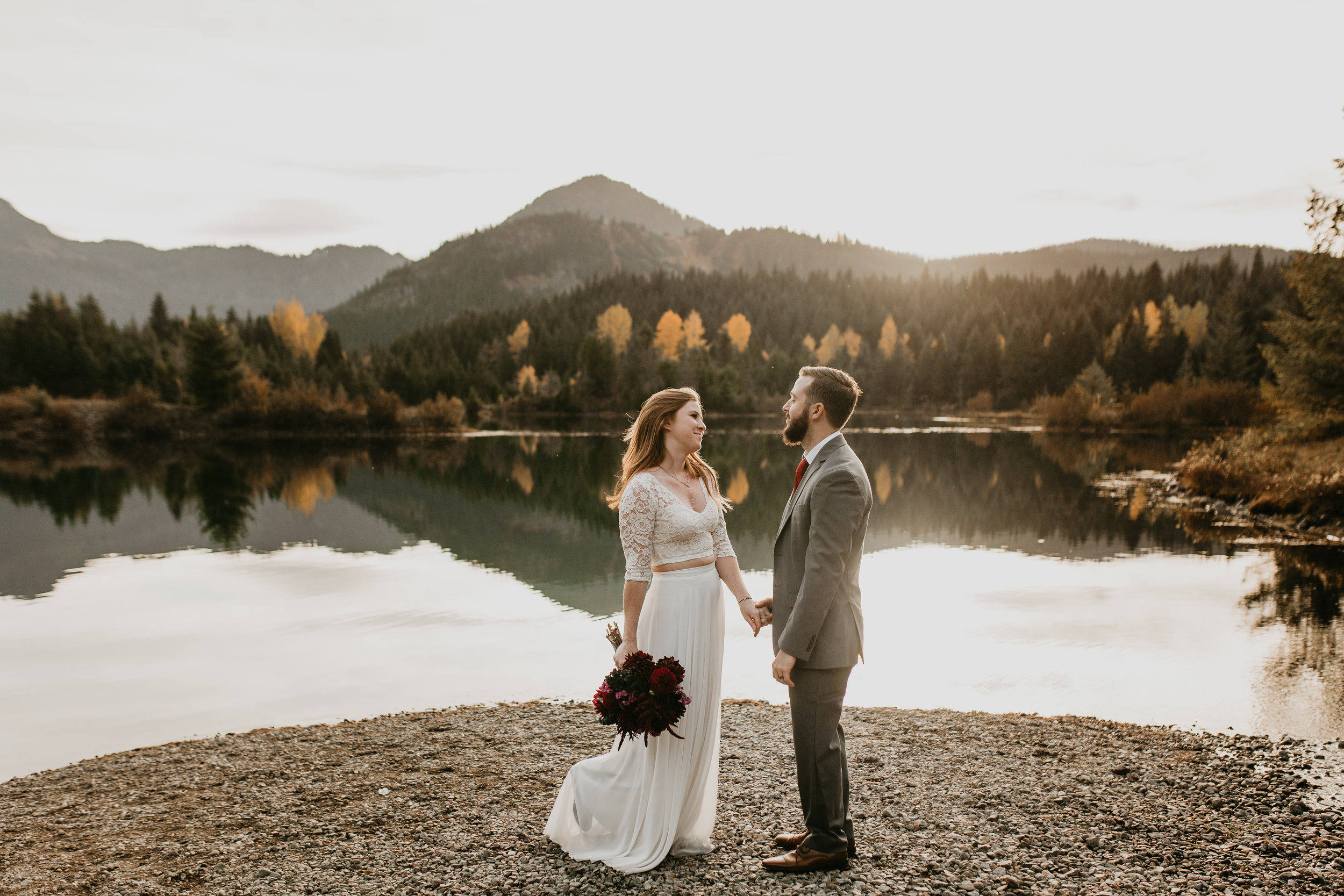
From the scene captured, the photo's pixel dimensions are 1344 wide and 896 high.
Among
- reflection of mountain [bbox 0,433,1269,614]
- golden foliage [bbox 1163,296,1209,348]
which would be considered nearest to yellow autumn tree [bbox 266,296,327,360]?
reflection of mountain [bbox 0,433,1269,614]

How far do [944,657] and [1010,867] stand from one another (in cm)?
619

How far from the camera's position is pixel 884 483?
100ft

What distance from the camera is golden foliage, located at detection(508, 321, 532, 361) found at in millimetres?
117250

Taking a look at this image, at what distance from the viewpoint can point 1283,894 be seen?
4.14 metres

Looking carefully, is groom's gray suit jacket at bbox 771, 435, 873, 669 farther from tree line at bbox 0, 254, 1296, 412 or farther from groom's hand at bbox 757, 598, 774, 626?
tree line at bbox 0, 254, 1296, 412

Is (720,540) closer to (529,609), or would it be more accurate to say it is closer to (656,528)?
(656,528)

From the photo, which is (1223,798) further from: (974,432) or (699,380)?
(699,380)

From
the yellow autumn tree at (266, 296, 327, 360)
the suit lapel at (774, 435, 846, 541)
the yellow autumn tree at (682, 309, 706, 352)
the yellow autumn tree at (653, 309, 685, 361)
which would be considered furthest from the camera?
the yellow autumn tree at (682, 309, 706, 352)

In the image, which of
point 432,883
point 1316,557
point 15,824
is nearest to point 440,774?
point 432,883

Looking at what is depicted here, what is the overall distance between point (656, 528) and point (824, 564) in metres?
0.95

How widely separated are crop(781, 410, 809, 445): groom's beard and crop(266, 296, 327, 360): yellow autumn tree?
10115 cm

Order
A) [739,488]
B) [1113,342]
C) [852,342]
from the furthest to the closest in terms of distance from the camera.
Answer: [852,342], [1113,342], [739,488]

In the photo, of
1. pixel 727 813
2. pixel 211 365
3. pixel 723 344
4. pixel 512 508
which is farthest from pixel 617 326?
pixel 727 813

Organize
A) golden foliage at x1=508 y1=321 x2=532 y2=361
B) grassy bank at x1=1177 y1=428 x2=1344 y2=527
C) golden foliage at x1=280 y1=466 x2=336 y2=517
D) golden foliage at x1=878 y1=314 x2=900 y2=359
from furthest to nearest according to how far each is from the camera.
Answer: golden foliage at x1=508 y1=321 x2=532 y2=361
golden foliage at x1=878 y1=314 x2=900 y2=359
golden foliage at x1=280 y1=466 x2=336 y2=517
grassy bank at x1=1177 y1=428 x2=1344 y2=527
